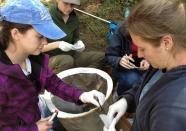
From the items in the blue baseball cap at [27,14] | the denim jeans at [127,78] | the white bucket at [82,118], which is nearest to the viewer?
the blue baseball cap at [27,14]

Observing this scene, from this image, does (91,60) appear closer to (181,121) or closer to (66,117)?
(66,117)

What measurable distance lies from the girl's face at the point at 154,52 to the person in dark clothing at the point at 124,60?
1402mm

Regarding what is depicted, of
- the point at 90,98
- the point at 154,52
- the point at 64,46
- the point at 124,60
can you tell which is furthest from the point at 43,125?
the point at 64,46

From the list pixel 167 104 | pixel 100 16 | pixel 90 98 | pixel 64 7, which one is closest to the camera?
pixel 167 104

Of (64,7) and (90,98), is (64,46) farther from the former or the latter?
(90,98)

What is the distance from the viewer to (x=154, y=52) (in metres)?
1.20

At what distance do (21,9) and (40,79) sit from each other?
0.41m

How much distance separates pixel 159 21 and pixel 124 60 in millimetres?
1493

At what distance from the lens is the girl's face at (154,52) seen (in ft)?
3.85

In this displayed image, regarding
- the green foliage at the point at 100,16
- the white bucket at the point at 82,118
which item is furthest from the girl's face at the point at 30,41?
the green foliage at the point at 100,16

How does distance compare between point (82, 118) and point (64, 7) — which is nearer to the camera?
point (82, 118)

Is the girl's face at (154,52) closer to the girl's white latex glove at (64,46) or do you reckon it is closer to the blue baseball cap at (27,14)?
the blue baseball cap at (27,14)

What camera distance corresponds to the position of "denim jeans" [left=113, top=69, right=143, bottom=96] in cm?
277

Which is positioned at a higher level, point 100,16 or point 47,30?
point 47,30
